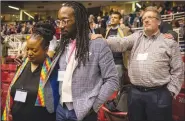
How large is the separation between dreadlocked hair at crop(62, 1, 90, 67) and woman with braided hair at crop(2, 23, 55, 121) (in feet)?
1.18

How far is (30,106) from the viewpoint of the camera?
229 centimetres

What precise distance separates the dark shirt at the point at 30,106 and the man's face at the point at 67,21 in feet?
1.47

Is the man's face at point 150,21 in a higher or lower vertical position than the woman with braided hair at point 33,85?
higher

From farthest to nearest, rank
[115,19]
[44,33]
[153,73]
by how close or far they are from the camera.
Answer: [115,19], [153,73], [44,33]

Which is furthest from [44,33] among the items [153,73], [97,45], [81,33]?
[153,73]

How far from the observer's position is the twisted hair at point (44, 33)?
2.38 metres

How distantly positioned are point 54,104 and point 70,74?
1.12 feet

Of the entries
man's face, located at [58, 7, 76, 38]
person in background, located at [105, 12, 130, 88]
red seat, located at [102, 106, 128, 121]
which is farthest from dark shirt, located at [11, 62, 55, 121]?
person in background, located at [105, 12, 130, 88]

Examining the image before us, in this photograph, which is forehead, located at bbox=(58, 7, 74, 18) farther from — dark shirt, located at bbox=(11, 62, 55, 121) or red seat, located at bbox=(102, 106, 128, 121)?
red seat, located at bbox=(102, 106, 128, 121)

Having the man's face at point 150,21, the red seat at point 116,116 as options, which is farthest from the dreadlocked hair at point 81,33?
the red seat at point 116,116

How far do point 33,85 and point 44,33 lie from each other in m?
0.43

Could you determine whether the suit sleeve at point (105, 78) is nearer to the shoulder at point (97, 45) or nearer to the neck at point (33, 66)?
the shoulder at point (97, 45)

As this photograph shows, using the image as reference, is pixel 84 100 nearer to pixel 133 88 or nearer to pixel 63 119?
pixel 63 119

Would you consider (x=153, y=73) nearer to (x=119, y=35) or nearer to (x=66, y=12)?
(x=66, y=12)
